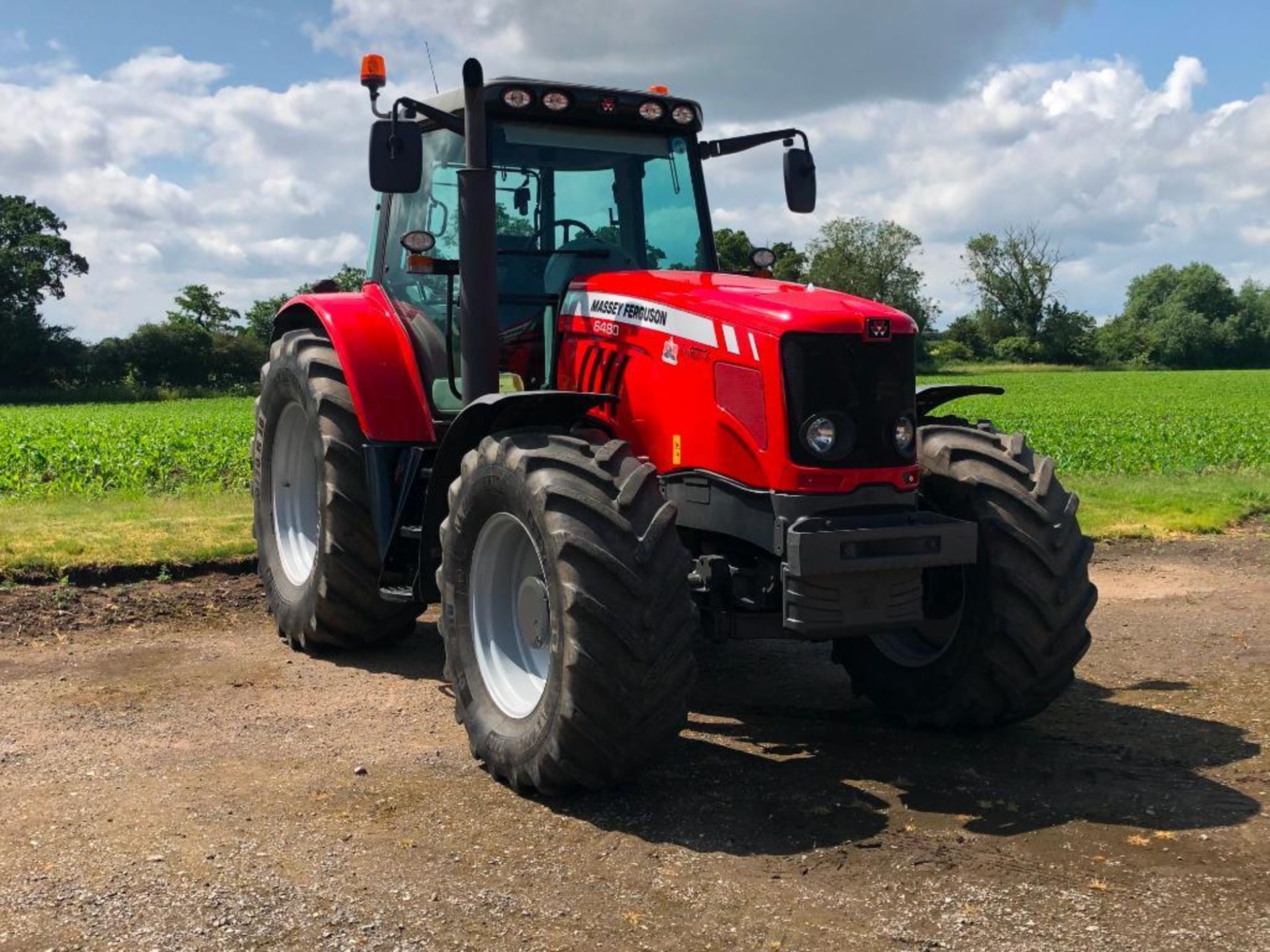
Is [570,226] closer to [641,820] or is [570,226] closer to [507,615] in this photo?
[507,615]

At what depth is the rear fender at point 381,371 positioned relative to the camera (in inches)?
265

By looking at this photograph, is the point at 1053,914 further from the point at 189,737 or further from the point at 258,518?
the point at 258,518

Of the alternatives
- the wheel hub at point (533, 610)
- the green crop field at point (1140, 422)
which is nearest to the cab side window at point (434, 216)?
the wheel hub at point (533, 610)

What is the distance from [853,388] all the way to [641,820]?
5.91 ft

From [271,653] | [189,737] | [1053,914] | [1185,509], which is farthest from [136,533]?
[1185,509]

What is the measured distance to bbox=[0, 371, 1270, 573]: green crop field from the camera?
10039 millimetres

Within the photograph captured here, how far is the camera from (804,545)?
4707mm

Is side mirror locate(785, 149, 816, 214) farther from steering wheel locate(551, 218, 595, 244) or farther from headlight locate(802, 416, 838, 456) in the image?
headlight locate(802, 416, 838, 456)

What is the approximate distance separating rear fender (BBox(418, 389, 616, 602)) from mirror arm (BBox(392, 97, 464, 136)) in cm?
135

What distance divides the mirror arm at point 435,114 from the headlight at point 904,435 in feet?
8.47

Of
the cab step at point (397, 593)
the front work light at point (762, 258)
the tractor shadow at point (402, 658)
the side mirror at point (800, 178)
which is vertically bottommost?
the tractor shadow at point (402, 658)

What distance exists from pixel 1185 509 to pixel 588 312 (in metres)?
8.95

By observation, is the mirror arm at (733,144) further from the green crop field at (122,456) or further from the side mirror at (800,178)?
the green crop field at (122,456)

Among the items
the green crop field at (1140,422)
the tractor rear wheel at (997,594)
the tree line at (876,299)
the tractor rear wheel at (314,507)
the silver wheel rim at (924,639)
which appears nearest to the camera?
the tractor rear wheel at (997,594)
